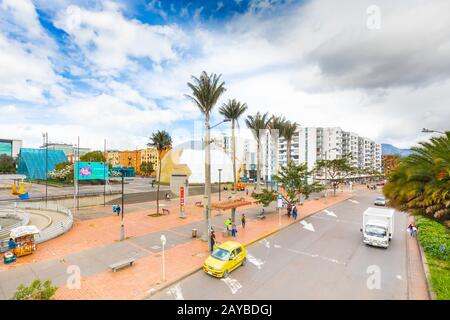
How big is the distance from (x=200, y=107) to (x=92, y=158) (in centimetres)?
7021

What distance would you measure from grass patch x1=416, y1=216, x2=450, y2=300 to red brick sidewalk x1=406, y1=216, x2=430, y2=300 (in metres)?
0.43

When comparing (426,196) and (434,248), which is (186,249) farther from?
(434,248)

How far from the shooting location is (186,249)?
638 inches

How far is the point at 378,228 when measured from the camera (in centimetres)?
1747

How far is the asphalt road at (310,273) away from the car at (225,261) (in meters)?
0.36

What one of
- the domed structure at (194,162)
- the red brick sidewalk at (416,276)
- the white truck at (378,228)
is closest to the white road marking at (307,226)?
the white truck at (378,228)

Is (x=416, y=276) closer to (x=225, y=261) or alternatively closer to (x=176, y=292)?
(x=225, y=261)

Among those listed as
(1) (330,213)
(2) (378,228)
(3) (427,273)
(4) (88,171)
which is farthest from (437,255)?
(4) (88,171)

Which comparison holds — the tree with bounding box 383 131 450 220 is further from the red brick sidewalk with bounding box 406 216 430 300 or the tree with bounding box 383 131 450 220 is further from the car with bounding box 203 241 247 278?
the car with bounding box 203 241 247 278

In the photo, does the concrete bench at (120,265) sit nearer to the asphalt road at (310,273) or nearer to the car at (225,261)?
the asphalt road at (310,273)

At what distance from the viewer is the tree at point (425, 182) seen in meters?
9.43
